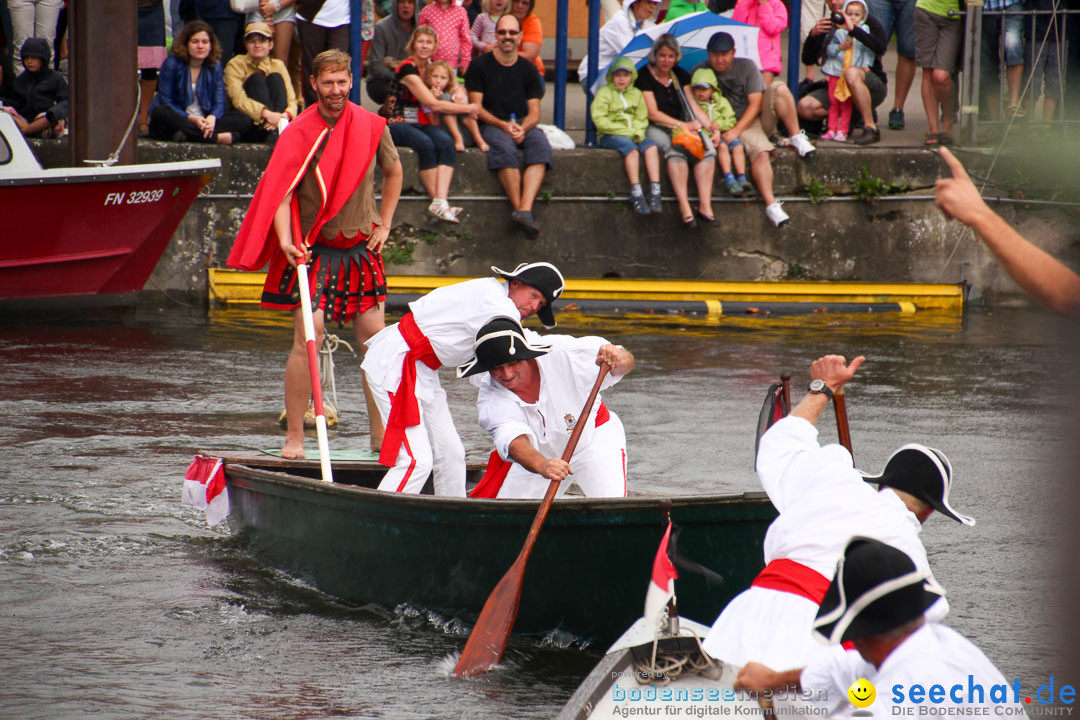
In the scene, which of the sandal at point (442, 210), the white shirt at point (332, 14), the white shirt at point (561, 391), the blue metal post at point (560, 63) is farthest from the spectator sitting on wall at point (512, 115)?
the white shirt at point (561, 391)

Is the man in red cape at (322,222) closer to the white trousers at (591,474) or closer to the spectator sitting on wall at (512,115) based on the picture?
the white trousers at (591,474)

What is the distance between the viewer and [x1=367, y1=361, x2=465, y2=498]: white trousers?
18.5 ft

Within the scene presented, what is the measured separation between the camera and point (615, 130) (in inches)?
523

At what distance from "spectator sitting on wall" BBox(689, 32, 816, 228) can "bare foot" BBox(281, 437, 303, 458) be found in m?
7.77

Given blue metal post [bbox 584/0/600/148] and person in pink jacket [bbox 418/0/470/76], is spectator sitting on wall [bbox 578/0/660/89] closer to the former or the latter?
blue metal post [bbox 584/0/600/148]

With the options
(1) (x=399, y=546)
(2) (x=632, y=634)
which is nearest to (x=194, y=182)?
(1) (x=399, y=546)

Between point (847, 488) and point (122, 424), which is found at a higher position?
point (847, 488)

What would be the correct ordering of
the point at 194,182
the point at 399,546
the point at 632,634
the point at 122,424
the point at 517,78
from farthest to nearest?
the point at 517,78
the point at 194,182
the point at 122,424
the point at 399,546
the point at 632,634

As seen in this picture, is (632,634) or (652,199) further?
(652,199)

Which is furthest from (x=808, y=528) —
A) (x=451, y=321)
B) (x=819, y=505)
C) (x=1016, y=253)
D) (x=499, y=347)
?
(x=451, y=321)

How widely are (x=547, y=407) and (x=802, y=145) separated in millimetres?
8829

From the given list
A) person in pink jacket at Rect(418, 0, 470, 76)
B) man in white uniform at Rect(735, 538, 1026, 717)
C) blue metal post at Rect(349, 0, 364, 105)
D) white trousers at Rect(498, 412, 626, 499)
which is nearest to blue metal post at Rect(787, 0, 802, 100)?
person in pink jacket at Rect(418, 0, 470, 76)

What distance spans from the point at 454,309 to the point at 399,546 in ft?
3.33

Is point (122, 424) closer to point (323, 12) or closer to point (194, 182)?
point (194, 182)
